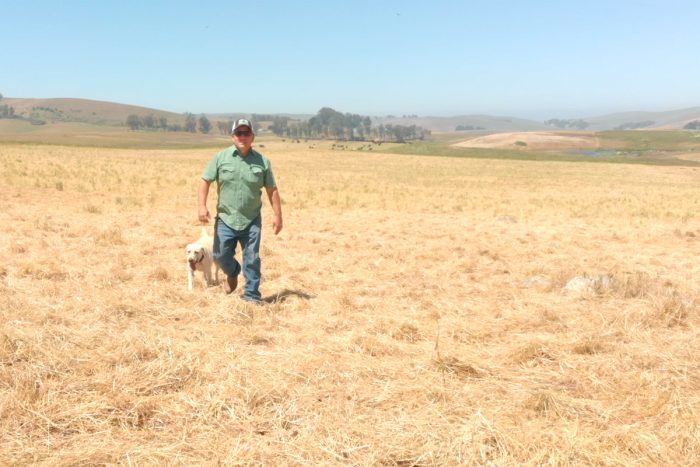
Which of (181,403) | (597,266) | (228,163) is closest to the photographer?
(181,403)

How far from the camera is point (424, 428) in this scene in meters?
3.28

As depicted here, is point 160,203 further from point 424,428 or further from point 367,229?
point 424,428

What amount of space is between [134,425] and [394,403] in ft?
5.69

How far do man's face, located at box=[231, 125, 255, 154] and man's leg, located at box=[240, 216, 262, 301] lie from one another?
85 centimetres

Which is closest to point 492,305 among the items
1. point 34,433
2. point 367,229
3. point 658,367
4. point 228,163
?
point 658,367

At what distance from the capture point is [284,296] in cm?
664

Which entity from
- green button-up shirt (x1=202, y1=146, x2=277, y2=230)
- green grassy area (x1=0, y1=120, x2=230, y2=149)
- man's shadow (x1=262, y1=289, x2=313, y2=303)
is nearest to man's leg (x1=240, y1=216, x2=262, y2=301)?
green button-up shirt (x1=202, y1=146, x2=277, y2=230)

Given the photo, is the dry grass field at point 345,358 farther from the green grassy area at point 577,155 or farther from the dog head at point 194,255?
the green grassy area at point 577,155

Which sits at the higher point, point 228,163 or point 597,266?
point 228,163

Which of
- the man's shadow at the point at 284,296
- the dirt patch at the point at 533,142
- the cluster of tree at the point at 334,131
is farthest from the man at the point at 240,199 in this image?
the cluster of tree at the point at 334,131

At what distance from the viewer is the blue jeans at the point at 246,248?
19.5 ft

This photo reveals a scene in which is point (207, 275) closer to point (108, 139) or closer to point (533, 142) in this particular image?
point (108, 139)

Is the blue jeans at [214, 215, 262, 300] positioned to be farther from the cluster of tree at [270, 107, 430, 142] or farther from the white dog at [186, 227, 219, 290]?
the cluster of tree at [270, 107, 430, 142]

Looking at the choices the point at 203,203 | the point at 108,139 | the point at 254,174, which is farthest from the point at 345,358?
the point at 108,139
